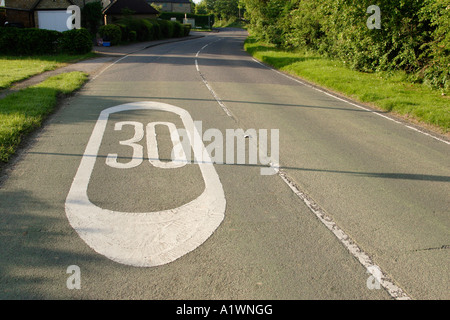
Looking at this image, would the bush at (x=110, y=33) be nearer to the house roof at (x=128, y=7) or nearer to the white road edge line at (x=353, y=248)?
the house roof at (x=128, y=7)

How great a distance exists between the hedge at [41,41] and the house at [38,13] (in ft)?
37.8

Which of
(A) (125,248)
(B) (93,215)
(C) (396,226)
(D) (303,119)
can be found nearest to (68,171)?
(B) (93,215)

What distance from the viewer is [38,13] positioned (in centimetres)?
3459

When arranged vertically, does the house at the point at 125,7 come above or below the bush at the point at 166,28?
above

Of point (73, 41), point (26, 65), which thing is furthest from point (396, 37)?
point (73, 41)

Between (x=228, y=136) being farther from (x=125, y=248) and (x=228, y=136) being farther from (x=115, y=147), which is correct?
(x=125, y=248)

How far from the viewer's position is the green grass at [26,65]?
15.0 meters

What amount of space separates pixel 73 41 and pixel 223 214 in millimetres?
23081

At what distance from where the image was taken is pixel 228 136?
8422mm
